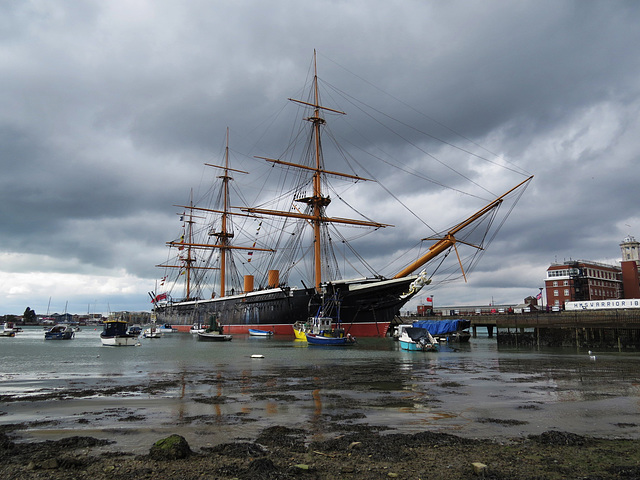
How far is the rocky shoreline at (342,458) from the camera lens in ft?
23.2

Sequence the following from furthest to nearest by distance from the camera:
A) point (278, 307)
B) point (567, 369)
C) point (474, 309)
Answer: point (474, 309), point (278, 307), point (567, 369)

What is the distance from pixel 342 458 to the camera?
7.92 m

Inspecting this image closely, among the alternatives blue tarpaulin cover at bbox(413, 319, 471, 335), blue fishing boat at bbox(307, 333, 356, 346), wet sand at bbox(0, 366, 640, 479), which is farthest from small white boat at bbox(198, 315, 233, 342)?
wet sand at bbox(0, 366, 640, 479)

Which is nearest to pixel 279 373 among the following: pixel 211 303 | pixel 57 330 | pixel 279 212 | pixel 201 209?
pixel 279 212

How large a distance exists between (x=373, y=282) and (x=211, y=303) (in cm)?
4866

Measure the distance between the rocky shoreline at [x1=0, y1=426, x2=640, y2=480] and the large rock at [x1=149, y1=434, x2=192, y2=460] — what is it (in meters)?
0.02

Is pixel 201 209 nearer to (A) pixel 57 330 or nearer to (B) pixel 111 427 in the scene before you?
(A) pixel 57 330

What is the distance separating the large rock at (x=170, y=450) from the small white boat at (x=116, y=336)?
4998 cm

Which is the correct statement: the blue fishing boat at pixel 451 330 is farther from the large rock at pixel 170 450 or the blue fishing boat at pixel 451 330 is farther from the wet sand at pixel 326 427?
the large rock at pixel 170 450

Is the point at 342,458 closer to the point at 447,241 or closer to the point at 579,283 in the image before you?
the point at 447,241

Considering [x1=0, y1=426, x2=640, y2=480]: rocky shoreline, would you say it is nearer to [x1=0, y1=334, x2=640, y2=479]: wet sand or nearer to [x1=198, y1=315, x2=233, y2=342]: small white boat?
[x1=0, y1=334, x2=640, y2=479]: wet sand

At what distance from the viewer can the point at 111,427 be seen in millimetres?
10500

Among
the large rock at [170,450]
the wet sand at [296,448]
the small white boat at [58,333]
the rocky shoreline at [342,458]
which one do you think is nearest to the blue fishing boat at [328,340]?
the wet sand at [296,448]

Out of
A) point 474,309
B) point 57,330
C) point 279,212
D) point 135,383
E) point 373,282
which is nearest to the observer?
point 135,383
